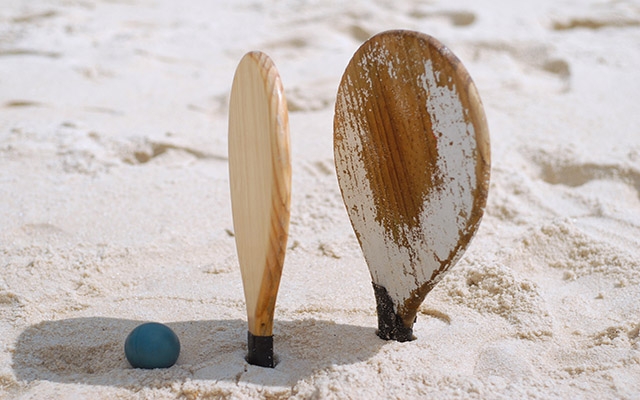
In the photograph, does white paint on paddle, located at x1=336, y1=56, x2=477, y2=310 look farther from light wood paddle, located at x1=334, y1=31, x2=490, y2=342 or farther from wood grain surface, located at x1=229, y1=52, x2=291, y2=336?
wood grain surface, located at x1=229, y1=52, x2=291, y2=336

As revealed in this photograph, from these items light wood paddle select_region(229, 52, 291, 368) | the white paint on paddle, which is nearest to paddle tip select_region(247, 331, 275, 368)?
light wood paddle select_region(229, 52, 291, 368)

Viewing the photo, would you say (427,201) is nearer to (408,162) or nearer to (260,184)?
(408,162)

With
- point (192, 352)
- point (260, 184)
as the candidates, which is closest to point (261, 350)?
point (192, 352)

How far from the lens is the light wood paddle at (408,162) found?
1165 mm

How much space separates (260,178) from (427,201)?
0.30 meters

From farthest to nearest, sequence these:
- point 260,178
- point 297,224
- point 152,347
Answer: point 297,224 → point 152,347 → point 260,178

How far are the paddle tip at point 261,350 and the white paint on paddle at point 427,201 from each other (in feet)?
0.84

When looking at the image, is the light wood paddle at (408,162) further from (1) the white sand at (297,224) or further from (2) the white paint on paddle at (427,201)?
(1) the white sand at (297,224)

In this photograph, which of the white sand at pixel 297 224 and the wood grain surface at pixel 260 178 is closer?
the wood grain surface at pixel 260 178

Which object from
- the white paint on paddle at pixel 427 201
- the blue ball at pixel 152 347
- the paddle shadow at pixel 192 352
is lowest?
the paddle shadow at pixel 192 352

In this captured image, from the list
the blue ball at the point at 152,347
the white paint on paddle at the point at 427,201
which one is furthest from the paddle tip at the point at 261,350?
the white paint on paddle at the point at 427,201

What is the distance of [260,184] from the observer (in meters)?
1.22

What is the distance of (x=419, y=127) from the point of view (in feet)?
4.07

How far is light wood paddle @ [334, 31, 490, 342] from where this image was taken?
3.82ft
